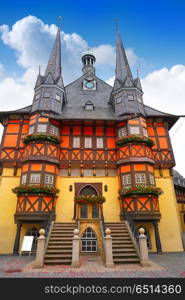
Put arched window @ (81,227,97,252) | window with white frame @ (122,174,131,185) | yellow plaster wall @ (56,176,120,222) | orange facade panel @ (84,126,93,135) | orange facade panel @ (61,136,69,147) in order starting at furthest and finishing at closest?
1. orange facade panel @ (84,126,93,135)
2. orange facade panel @ (61,136,69,147)
3. yellow plaster wall @ (56,176,120,222)
4. window with white frame @ (122,174,131,185)
5. arched window @ (81,227,97,252)

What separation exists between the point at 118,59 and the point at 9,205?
63.9 feet

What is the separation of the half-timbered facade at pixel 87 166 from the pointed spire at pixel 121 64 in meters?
0.72

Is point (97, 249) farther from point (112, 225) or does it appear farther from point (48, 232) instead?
point (48, 232)

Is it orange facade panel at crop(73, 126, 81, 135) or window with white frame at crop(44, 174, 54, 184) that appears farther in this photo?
orange facade panel at crop(73, 126, 81, 135)

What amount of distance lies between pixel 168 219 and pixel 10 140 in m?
15.3

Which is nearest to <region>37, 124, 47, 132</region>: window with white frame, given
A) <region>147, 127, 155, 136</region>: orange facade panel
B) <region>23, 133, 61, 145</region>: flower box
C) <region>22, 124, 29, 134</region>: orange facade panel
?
<region>23, 133, 61, 145</region>: flower box

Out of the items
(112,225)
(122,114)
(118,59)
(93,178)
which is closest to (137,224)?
(112,225)

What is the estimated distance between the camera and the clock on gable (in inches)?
879

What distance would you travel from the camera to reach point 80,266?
8.49 metres

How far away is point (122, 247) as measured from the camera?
10.2 m

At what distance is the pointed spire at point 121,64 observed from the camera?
19.2 meters

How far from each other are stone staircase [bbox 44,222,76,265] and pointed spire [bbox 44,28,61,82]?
13956 millimetres

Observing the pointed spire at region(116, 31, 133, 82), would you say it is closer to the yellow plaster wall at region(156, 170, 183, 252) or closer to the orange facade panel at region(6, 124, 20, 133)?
the yellow plaster wall at region(156, 170, 183, 252)

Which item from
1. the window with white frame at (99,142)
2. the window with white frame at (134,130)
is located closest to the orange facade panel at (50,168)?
the window with white frame at (99,142)
